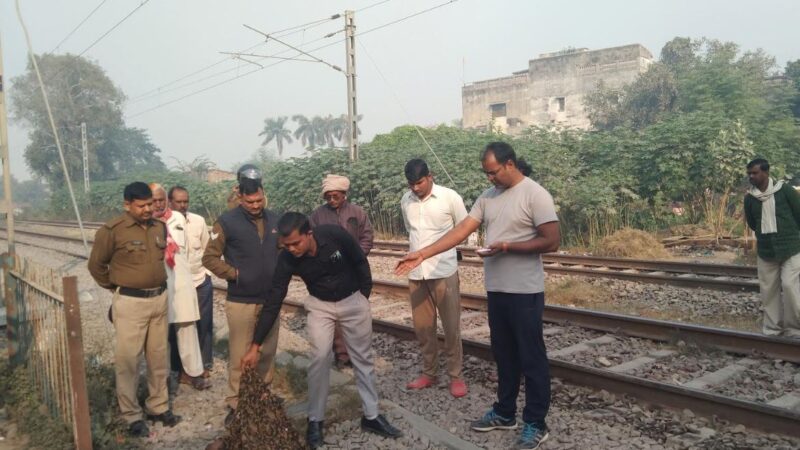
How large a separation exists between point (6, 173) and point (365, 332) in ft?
17.6

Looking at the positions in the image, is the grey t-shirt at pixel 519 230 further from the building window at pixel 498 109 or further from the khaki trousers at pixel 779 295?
the building window at pixel 498 109

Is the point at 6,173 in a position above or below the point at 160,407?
above

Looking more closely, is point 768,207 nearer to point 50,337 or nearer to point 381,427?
point 381,427

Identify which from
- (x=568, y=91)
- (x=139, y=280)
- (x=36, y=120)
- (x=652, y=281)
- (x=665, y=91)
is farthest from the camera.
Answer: (x=36, y=120)

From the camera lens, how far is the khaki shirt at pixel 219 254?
4.56 m

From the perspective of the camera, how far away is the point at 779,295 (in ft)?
21.0

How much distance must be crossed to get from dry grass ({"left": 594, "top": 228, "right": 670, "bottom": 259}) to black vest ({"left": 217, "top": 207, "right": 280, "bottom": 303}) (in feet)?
31.4

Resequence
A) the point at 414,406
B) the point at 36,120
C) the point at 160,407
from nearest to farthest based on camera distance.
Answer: the point at 160,407 → the point at 414,406 → the point at 36,120

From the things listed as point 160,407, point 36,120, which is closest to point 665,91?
point 160,407

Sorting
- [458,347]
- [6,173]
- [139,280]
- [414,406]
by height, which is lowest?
[414,406]

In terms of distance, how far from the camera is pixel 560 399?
16.5ft

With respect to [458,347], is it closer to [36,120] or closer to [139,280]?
[139,280]

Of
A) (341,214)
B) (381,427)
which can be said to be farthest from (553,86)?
(381,427)

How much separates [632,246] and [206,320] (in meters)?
9.33
